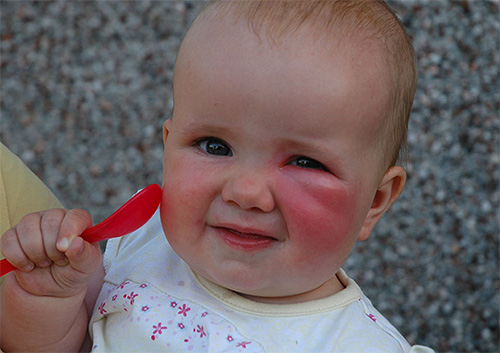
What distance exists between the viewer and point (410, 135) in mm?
2570

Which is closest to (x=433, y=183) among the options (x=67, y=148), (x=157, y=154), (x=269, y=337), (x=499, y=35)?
(x=499, y=35)

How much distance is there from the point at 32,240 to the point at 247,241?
1.07 ft

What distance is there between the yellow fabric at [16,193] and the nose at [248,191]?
1.48ft

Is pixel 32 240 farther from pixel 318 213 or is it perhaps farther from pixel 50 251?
pixel 318 213

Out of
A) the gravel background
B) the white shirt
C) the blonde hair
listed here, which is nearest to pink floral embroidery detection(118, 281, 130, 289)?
the white shirt

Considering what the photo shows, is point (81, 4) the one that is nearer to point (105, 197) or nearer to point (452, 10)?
point (105, 197)

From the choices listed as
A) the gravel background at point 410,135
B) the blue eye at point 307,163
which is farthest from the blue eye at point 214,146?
the gravel background at point 410,135

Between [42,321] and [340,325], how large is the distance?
50cm

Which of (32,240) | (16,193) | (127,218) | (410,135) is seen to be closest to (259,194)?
(127,218)

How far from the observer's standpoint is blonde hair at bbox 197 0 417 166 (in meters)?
0.95

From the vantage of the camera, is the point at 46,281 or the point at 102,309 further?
the point at 102,309

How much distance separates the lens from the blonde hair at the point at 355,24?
95 centimetres

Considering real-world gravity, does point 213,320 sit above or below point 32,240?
below

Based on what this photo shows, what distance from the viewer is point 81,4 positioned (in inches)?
111
